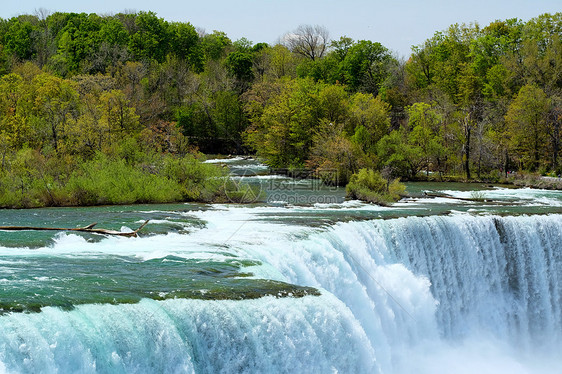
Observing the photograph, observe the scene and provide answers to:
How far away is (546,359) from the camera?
19328 mm

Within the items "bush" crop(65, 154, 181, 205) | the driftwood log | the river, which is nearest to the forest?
"bush" crop(65, 154, 181, 205)

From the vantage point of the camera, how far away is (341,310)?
40.3 ft

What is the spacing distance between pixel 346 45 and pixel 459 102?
1890cm

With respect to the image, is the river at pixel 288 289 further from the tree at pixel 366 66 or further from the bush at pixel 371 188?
the tree at pixel 366 66

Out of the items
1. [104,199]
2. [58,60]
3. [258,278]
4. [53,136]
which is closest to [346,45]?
[58,60]

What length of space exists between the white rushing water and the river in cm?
3

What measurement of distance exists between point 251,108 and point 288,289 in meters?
46.7

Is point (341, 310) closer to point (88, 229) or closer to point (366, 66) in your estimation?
point (88, 229)

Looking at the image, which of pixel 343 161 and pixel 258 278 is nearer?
pixel 258 278

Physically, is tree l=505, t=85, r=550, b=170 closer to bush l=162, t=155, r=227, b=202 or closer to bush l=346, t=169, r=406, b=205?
bush l=346, t=169, r=406, b=205

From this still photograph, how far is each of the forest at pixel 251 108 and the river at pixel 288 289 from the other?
12.8 feet

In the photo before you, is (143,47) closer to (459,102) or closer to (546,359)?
(459,102)

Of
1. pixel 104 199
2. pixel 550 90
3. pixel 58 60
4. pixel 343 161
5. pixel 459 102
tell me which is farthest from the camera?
pixel 58 60

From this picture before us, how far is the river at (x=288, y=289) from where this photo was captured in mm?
9930
